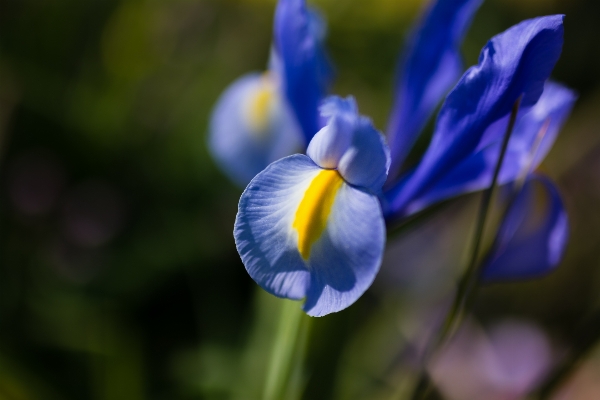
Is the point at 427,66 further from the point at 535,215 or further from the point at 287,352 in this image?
the point at 287,352

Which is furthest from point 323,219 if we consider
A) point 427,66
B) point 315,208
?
point 427,66

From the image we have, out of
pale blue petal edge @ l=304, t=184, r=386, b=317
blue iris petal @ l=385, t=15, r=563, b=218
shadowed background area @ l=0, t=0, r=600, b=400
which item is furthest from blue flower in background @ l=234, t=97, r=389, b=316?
shadowed background area @ l=0, t=0, r=600, b=400

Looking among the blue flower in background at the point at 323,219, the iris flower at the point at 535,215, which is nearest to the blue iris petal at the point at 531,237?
the iris flower at the point at 535,215

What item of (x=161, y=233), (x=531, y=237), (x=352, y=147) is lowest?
(x=161, y=233)

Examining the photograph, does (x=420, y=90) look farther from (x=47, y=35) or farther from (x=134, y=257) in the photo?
(x=47, y=35)

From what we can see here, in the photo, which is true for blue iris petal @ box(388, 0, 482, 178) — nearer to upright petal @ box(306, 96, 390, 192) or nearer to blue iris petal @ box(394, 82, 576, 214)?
blue iris petal @ box(394, 82, 576, 214)

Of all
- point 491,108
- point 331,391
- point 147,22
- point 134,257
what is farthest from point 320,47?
point 147,22
